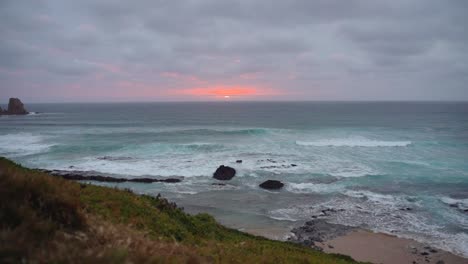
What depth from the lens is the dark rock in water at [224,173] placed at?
3533 cm

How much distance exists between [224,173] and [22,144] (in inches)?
1639

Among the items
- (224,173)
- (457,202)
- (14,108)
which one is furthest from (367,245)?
(14,108)

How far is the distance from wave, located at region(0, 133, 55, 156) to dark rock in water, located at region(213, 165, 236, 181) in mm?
31539

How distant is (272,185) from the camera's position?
32094 millimetres

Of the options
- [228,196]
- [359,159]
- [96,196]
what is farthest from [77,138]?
[96,196]

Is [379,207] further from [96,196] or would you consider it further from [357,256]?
[96,196]

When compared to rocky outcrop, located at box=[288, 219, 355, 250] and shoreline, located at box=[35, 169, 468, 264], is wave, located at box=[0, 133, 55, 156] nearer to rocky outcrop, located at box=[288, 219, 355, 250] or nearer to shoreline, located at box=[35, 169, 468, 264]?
shoreline, located at box=[35, 169, 468, 264]

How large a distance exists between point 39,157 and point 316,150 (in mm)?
43481

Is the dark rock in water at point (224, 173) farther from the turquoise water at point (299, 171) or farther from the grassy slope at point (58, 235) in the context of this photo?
the grassy slope at point (58, 235)

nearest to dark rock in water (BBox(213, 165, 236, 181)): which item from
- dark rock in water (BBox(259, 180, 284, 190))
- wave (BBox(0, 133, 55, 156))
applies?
dark rock in water (BBox(259, 180, 284, 190))

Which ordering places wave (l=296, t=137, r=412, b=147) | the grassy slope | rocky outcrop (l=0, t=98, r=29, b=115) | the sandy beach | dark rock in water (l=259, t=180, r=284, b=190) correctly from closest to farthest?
1. the grassy slope
2. the sandy beach
3. dark rock in water (l=259, t=180, r=284, b=190)
4. wave (l=296, t=137, r=412, b=147)
5. rocky outcrop (l=0, t=98, r=29, b=115)

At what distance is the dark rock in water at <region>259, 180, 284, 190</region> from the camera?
105ft

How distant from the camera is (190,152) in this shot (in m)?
48.7

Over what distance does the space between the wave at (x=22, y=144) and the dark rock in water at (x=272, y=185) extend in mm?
37830
